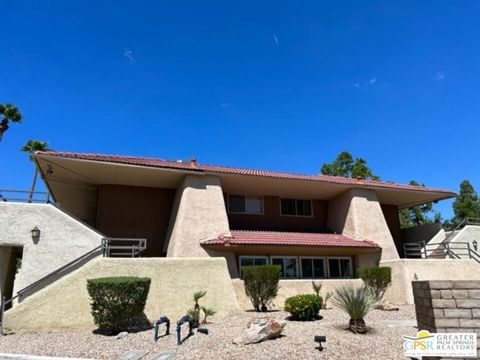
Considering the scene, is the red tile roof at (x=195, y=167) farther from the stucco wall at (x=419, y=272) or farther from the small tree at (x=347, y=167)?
the small tree at (x=347, y=167)

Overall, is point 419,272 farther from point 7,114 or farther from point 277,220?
point 7,114

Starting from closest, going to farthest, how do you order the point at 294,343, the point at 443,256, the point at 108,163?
the point at 294,343, the point at 108,163, the point at 443,256

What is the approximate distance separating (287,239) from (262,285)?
4350mm

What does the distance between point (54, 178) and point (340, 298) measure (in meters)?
15.2

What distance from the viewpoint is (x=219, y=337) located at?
366 inches

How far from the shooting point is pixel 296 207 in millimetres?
22469

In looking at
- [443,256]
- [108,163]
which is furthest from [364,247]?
[108,163]

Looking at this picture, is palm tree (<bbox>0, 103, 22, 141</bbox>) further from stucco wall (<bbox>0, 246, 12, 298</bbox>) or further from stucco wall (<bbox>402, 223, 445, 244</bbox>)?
stucco wall (<bbox>402, 223, 445, 244</bbox>)

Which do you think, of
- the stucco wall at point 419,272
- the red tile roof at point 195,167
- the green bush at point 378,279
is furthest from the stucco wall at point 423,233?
the green bush at point 378,279

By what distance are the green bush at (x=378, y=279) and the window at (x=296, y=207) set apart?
6.00 meters

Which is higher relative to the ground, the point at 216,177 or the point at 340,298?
the point at 216,177

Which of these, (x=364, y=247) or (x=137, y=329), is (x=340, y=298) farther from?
(x=364, y=247)

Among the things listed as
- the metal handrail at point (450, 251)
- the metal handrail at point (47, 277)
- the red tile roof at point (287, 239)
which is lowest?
the metal handrail at point (47, 277)

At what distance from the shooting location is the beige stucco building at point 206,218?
13.6 m
